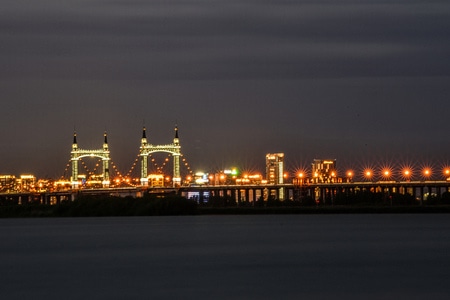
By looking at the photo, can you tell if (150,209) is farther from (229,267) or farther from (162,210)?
(229,267)

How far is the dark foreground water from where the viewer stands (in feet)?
137

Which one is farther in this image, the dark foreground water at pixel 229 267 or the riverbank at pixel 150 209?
the riverbank at pixel 150 209

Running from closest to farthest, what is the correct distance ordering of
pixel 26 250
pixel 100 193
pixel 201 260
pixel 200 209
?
pixel 201 260, pixel 26 250, pixel 200 209, pixel 100 193

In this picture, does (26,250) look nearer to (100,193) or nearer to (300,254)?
(300,254)

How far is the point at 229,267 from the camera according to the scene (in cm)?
5288

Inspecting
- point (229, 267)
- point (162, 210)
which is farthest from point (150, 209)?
point (229, 267)

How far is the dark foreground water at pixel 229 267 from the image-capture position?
41844 millimetres

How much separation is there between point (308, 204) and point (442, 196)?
65.0 feet

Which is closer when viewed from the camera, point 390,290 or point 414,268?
point 390,290

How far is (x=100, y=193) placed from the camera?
18675 centimetres

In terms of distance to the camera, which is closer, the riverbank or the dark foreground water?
the dark foreground water

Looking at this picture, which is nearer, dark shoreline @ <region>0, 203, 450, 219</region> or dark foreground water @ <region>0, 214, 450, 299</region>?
dark foreground water @ <region>0, 214, 450, 299</region>


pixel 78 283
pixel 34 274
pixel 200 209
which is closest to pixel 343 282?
pixel 78 283

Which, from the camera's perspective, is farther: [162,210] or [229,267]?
[162,210]
